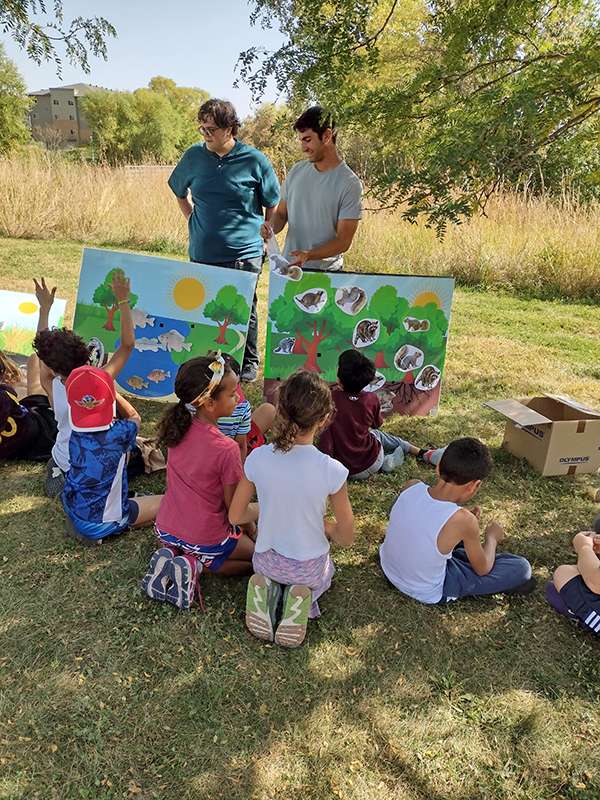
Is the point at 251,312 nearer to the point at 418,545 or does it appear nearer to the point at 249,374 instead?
the point at 249,374

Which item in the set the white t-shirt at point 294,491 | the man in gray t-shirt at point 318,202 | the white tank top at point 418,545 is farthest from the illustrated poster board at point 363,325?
the white t-shirt at point 294,491

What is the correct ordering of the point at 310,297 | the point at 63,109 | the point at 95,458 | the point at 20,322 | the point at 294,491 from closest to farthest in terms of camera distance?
1. the point at 294,491
2. the point at 95,458
3. the point at 310,297
4. the point at 20,322
5. the point at 63,109

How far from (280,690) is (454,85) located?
10.3 feet

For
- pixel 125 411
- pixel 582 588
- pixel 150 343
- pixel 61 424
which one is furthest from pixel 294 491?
pixel 150 343

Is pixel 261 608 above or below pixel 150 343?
below

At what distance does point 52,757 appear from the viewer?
2027mm

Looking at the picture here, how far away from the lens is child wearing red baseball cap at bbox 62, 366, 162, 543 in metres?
2.98

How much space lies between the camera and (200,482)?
271 centimetres

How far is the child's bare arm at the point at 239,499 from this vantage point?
2.57m

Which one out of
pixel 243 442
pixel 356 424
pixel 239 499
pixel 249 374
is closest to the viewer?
pixel 239 499

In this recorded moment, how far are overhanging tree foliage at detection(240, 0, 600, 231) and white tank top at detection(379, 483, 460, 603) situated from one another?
4.55 feet

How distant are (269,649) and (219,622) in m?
0.28

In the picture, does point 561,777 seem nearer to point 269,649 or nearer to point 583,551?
point 583,551

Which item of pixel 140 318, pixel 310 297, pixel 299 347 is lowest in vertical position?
pixel 299 347
